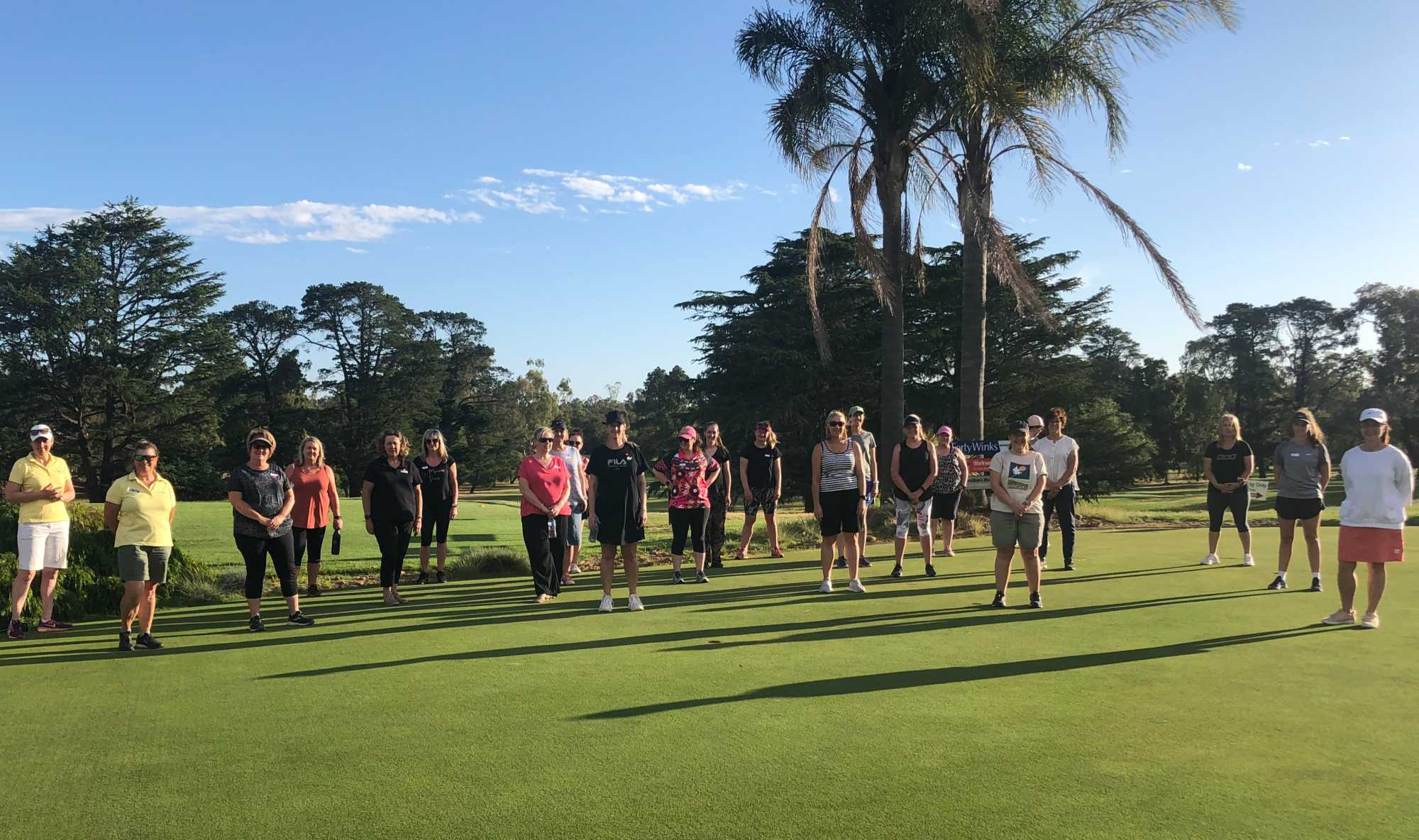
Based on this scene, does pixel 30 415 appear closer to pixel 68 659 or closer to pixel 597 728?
pixel 68 659

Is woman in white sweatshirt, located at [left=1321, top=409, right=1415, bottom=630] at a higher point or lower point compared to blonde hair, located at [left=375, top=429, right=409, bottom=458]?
lower

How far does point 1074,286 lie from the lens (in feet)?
115

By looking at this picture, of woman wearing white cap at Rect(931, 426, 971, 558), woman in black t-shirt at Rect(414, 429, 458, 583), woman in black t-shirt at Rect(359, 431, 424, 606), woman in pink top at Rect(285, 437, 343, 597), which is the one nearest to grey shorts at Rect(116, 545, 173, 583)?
woman in pink top at Rect(285, 437, 343, 597)

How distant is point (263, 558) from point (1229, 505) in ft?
34.3

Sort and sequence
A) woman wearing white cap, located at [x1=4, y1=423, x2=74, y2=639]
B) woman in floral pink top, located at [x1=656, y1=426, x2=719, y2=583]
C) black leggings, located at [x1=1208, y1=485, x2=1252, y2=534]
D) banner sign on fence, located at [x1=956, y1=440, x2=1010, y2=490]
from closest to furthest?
woman wearing white cap, located at [x1=4, y1=423, x2=74, y2=639]
woman in floral pink top, located at [x1=656, y1=426, x2=719, y2=583]
black leggings, located at [x1=1208, y1=485, x2=1252, y2=534]
banner sign on fence, located at [x1=956, y1=440, x2=1010, y2=490]

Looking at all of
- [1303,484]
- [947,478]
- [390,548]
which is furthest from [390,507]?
[1303,484]

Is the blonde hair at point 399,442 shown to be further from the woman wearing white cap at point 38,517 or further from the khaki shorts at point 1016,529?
the khaki shorts at point 1016,529

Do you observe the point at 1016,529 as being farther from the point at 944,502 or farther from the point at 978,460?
the point at 978,460

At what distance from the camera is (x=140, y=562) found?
6.58 metres

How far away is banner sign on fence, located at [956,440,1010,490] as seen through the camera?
44.1ft

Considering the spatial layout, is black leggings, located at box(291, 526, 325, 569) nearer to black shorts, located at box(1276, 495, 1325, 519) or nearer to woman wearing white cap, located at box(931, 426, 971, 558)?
woman wearing white cap, located at box(931, 426, 971, 558)

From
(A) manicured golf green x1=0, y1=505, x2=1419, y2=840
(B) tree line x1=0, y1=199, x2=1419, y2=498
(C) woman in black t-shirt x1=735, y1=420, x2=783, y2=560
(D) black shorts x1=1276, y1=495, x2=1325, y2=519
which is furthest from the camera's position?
(B) tree line x1=0, y1=199, x2=1419, y2=498

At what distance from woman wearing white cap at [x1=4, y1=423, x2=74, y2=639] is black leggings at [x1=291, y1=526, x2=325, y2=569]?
6.10 ft

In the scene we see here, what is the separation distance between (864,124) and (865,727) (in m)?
13.5
